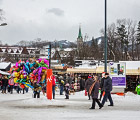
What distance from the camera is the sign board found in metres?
23.8

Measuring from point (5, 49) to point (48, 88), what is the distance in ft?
520

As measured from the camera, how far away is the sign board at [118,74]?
2375 cm

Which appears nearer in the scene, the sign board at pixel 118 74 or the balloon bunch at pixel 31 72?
the balloon bunch at pixel 31 72

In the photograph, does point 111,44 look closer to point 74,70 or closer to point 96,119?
point 74,70

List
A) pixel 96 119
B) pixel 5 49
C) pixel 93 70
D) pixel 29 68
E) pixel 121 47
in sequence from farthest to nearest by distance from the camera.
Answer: pixel 5 49, pixel 121 47, pixel 93 70, pixel 29 68, pixel 96 119

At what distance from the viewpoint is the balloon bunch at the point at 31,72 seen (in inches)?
762

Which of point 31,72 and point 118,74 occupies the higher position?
point 31,72

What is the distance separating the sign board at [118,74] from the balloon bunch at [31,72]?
6.09 meters

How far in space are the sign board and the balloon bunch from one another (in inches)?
240

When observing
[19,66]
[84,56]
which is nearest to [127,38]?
[84,56]

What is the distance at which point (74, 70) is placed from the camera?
41.4 metres

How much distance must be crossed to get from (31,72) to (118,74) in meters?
7.06

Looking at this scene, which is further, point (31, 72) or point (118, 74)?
point (118, 74)

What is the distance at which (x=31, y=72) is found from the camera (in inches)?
786
